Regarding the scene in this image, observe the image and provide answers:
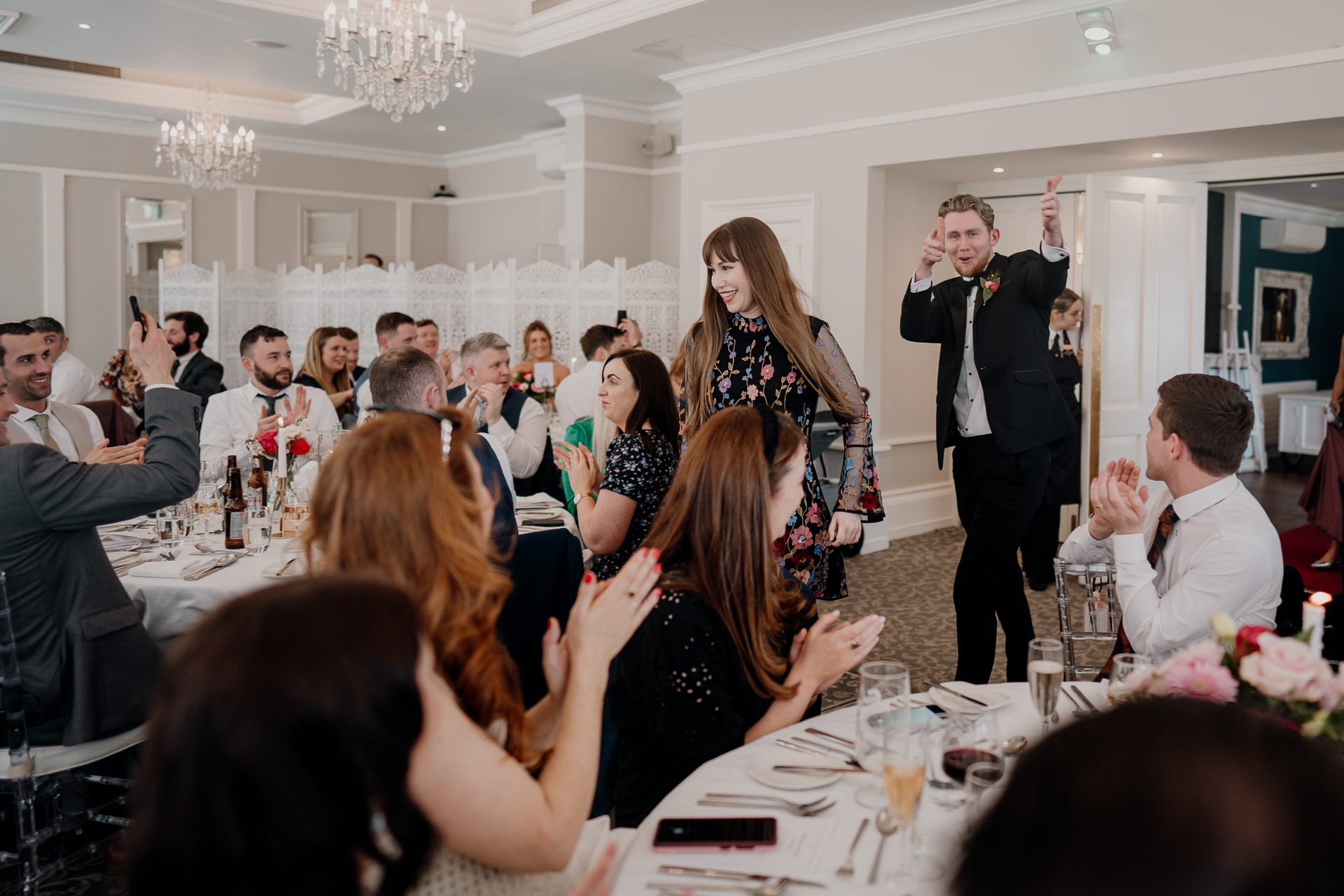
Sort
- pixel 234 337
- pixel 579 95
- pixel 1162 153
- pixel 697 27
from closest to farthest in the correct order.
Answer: pixel 1162 153, pixel 697 27, pixel 579 95, pixel 234 337

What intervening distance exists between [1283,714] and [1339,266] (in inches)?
539

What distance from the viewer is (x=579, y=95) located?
27.9 ft

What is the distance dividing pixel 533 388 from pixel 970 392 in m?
4.16

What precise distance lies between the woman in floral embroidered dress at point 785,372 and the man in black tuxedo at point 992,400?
0.47 m

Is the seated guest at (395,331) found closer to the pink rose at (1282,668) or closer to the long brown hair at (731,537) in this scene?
the long brown hair at (731,537)

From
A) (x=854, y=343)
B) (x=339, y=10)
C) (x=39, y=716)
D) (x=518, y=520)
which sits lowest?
(x=39, y=716)

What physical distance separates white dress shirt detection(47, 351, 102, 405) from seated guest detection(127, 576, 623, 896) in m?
5.89

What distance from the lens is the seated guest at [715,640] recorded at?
1.78 meters

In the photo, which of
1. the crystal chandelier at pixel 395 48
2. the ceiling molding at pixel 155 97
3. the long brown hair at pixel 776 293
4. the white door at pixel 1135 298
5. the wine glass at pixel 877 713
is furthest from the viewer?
the ceiling molding at pixel 155 97

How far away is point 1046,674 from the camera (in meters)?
1.63

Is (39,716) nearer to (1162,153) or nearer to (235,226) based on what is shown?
(1162,153)

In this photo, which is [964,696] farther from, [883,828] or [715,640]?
[883,828]

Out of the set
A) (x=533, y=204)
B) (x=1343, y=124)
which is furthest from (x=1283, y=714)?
(x=533, y=204)

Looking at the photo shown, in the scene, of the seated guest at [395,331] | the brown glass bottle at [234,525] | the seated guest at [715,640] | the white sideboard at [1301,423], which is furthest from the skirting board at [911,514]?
the white sideboard at [1301,423]
